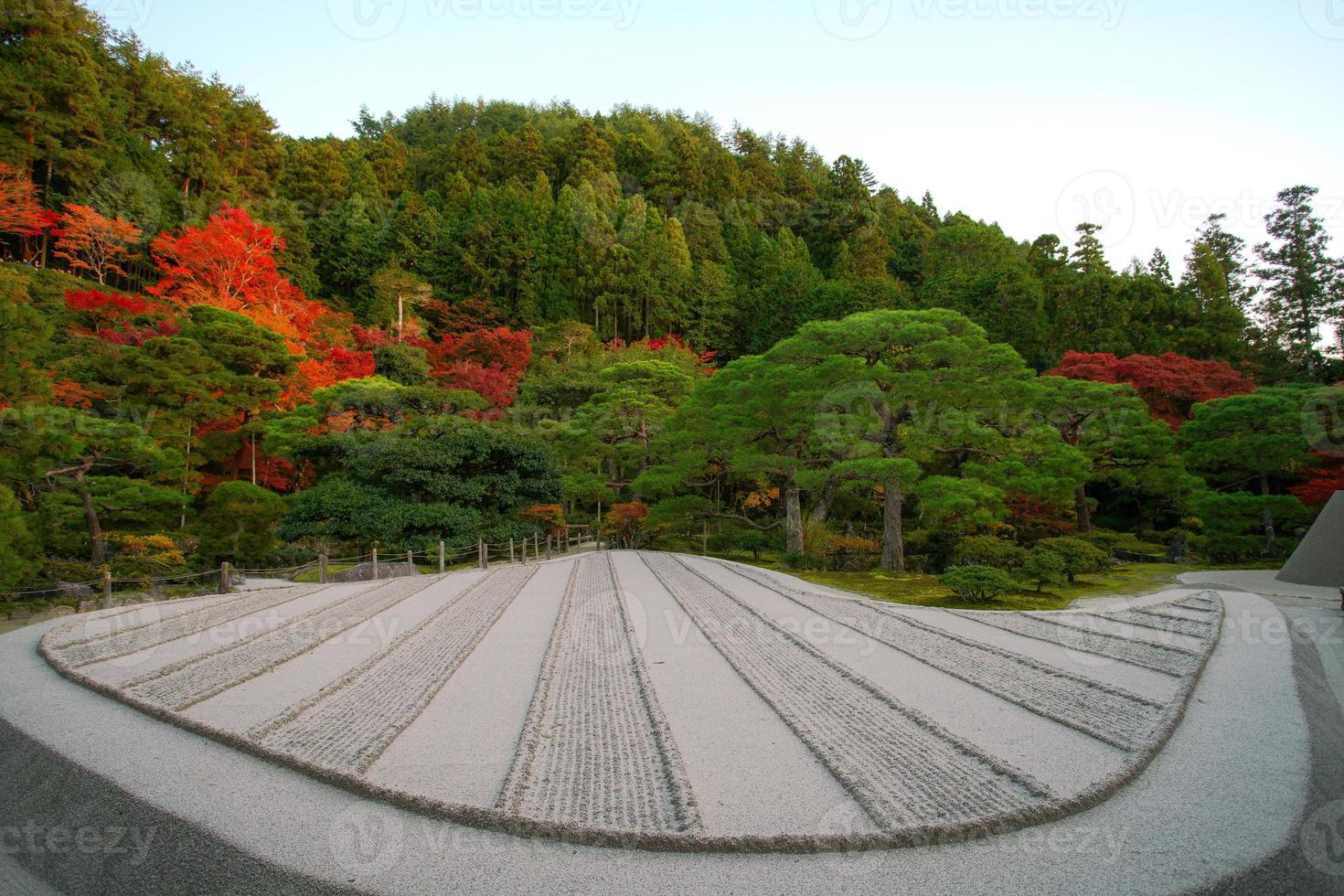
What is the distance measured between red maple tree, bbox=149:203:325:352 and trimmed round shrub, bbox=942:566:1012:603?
17047 mm

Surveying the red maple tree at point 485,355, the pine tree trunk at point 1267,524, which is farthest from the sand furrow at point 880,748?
the red maple tree at point 485,355

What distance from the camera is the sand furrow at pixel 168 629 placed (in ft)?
16.8

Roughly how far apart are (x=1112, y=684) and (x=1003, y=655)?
2.94 feet

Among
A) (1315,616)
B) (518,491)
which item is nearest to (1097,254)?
(1315,616)

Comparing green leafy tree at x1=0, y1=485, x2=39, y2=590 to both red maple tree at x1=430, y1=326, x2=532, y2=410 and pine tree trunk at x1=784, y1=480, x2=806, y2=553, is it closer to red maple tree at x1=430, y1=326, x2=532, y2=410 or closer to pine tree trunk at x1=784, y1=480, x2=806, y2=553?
pine tree trunk at x1=784, y1=480, x2=806, y2=553

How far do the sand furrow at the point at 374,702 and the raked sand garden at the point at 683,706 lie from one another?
0.02 meters

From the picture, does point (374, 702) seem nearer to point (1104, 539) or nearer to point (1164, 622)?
point (1164, 622)

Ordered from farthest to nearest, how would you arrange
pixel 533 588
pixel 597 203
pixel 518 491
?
pixel 597 203 < pixel 518 491 < pixel 533 588

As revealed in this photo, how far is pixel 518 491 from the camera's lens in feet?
44.7

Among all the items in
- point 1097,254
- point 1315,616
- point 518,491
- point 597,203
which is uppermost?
point 597,203

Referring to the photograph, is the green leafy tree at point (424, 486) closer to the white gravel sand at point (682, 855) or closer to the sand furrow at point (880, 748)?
the sand furrow at point (880, 748)

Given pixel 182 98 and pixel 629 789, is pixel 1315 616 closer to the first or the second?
pixel 629 789

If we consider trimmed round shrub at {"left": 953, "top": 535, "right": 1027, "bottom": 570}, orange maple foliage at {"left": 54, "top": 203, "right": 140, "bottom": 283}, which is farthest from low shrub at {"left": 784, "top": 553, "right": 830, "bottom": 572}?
orange maple foliage at {"left": 54, "top": 203, "right": 140, "bottom": 283}

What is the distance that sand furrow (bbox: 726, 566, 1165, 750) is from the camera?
12.1 ft
